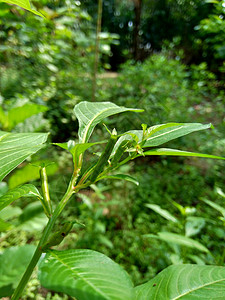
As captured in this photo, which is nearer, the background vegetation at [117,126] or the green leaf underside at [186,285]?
the green leaf underside at [186,285]

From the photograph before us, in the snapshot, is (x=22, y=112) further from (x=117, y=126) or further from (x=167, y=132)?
(x=117, y=126)

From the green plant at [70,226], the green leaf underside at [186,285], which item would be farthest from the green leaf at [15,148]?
the green leaf underside at [186,285]

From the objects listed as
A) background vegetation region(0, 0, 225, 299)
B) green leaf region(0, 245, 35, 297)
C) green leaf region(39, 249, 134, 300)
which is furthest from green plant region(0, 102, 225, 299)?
green leaf region(0, 245, 35, 297)

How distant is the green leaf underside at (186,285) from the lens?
0.37m

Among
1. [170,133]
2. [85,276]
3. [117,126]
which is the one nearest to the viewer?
[85,276]

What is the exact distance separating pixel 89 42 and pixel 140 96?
3.15ft

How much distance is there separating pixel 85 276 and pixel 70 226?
6 cm

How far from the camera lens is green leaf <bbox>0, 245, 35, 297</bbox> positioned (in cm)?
62

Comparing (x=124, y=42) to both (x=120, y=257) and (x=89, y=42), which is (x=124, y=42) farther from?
(x=120, y=257)

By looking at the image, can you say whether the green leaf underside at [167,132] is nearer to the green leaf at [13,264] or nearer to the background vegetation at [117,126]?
the background vegetation at [117,126]

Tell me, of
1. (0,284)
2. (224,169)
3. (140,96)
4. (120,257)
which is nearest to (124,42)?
(140,96)

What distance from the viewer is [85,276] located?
0.79 feet

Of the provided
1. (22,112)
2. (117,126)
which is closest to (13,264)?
(22,112)

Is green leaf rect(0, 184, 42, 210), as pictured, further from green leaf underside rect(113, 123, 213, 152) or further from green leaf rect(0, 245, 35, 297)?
green leaf rect(0, 245, 35, 297)
